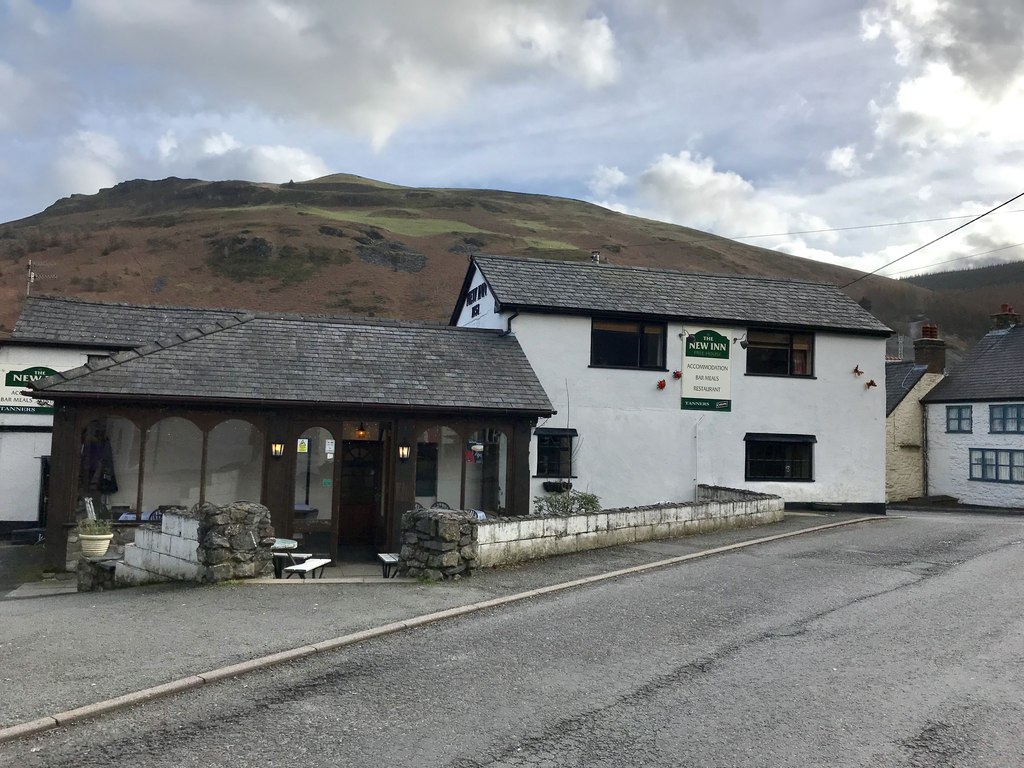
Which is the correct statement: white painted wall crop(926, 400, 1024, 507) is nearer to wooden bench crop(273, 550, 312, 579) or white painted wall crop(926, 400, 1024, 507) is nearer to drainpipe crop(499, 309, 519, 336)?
drainpipe crop(499, 309, 519, 336)

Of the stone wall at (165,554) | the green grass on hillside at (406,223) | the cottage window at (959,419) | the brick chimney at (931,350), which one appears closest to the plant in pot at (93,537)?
the stone wall at (165,554)

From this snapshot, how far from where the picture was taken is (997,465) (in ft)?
97.8

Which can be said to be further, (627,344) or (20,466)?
(627,344)

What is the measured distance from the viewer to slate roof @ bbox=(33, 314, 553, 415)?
45.9ft

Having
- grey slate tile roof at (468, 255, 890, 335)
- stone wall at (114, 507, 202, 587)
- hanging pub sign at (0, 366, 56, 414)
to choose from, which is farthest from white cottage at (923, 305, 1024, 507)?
hanging pub sign at (0, 366, 56, 414)

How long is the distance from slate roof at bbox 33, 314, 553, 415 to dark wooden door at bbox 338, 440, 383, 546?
1538mm

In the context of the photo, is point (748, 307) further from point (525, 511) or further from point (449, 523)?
point (449, 523)

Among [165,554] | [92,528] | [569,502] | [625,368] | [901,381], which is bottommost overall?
[165,554]

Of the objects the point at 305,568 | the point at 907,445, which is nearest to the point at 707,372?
the point at 305,568

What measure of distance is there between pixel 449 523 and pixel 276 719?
536 cm

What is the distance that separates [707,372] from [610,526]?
7404 millimetres

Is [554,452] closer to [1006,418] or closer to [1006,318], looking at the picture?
[1006,418]

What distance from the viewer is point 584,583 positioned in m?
10.8

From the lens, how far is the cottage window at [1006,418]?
95.2ft
